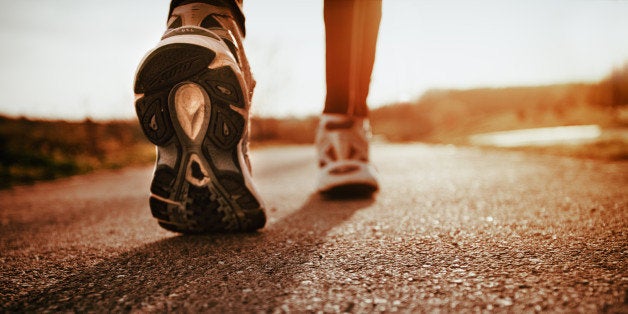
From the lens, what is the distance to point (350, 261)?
0.74 m

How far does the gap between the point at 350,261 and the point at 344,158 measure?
2.93 ft

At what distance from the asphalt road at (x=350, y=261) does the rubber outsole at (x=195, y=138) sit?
0.27ft

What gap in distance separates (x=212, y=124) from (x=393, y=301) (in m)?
0.60

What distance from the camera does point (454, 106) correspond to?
2548 cm

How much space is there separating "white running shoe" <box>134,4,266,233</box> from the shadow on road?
0.26ft

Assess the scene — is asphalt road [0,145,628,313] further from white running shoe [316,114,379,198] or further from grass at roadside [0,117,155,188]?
grass at roadside [0,117,155,188]

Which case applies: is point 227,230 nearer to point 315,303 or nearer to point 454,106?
point 315,303

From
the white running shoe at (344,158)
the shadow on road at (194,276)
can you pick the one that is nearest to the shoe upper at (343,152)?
the white running shoe at (344,158)

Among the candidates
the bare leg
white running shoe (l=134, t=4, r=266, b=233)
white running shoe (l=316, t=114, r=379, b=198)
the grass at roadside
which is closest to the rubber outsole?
white running shoe (l=134, t=4, r=266, b=233)

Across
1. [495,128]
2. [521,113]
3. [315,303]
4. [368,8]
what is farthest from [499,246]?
[521,113]

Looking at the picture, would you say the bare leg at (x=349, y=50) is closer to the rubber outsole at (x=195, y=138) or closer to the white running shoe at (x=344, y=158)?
the white running shoe at (x=344, y=158)

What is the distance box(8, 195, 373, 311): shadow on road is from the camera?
1.92 ft

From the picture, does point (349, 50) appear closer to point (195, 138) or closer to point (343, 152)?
point (343, 152)

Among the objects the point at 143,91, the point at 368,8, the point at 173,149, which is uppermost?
the point at 368,8
